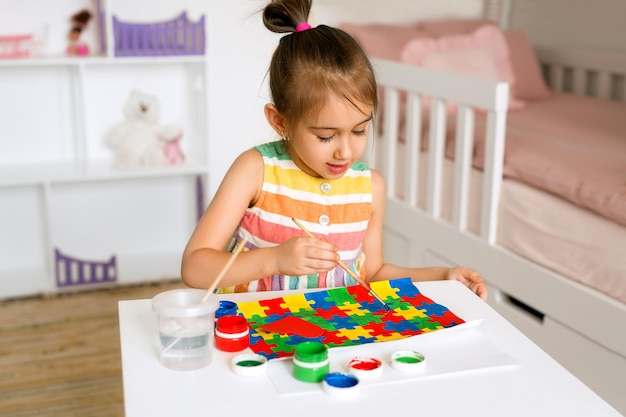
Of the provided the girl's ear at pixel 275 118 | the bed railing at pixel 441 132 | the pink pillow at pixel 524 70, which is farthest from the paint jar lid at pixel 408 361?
the pink pillow at pixel 524 70

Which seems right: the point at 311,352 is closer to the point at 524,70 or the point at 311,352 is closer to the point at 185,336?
the point at 185,336

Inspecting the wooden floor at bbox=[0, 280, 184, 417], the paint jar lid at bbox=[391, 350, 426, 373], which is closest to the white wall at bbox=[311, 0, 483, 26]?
the wooden floor at bbox=[0, 280, 184, 417]

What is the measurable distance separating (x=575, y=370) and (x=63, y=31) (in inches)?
75.6

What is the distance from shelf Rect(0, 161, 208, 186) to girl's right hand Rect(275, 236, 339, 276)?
169 centimetres

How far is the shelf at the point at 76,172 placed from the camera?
8.30 ft

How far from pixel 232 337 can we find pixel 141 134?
1.86 m

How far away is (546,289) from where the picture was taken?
1906mm

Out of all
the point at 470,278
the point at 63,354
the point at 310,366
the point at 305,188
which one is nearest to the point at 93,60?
the point at 63,354

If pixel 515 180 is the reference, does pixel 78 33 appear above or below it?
above

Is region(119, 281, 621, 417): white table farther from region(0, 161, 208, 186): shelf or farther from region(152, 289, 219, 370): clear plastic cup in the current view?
region(0, 161, 208, 186): shelf

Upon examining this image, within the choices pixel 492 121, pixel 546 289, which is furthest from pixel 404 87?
pixel 546 289

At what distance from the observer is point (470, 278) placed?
123cm

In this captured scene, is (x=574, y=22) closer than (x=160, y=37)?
No

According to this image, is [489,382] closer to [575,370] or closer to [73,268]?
[575,370]
